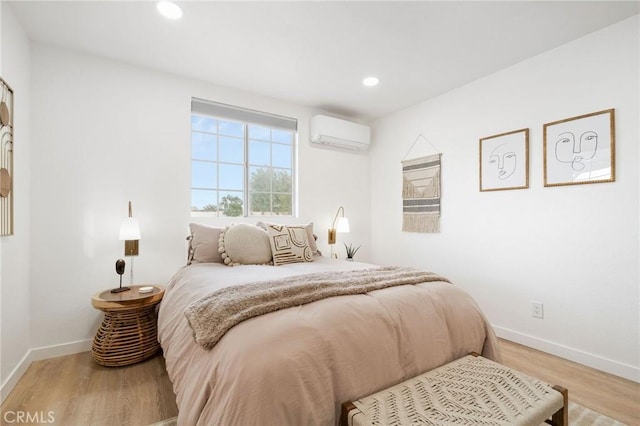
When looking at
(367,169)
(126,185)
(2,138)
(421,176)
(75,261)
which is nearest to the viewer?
(2,138)

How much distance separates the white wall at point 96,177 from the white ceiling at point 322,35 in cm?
19

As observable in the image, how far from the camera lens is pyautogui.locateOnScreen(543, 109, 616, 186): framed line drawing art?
2176 mm

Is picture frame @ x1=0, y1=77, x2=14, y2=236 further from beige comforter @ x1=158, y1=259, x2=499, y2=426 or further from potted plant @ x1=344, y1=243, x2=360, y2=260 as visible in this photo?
potted plant @ x1=344, y1=243, x2=360, y2=260

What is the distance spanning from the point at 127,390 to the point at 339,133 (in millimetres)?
3187

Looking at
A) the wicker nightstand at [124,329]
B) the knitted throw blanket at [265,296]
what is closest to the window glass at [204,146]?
the wicker nightstand at [124,329]

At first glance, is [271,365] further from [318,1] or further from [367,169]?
[367,169]

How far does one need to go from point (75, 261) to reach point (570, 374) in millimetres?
3883

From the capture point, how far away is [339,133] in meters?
3.75

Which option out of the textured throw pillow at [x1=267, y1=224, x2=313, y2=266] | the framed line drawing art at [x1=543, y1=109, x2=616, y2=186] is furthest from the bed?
the framed line drawing art at [x1=543, y1=109, x2=616, y2=186]

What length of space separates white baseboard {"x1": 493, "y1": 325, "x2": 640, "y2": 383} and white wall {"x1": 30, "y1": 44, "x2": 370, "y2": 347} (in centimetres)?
317

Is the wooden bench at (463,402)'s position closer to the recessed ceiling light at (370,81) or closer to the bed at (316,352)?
the bed at (316,352)

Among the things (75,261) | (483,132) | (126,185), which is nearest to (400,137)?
(483,132)

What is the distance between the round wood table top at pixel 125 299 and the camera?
2.12m

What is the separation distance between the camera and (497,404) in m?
1.16
